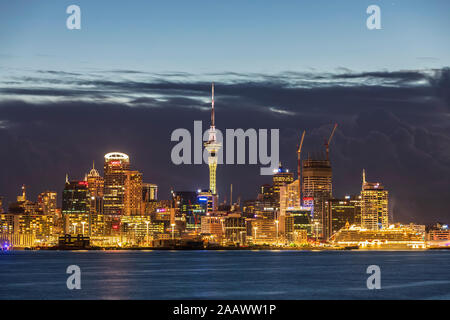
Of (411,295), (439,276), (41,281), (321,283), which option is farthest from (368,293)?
(41,281)

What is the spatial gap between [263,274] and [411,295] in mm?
43967

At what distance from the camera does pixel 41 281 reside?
120 meters

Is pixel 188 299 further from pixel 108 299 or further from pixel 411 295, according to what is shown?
pixel 411 295
